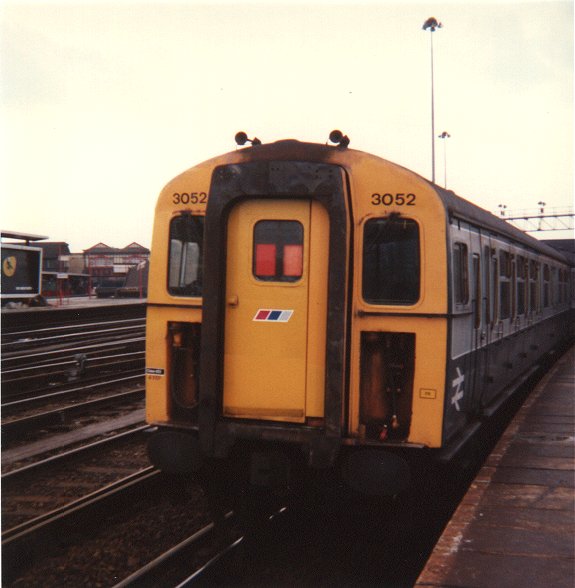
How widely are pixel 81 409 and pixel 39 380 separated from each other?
3.11 metres

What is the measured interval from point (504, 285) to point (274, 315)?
13.1ft

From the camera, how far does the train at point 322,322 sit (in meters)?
5.17

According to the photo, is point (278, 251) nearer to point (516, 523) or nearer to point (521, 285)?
Answer: point (516, 523)

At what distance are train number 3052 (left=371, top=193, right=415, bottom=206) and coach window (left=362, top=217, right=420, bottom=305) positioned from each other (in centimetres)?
12

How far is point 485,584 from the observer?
4.08 m

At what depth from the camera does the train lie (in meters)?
5.17

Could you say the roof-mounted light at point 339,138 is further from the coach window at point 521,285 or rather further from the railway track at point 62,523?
the coach window at point 521,285

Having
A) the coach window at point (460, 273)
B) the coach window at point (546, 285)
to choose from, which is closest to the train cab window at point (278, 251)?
the coach window at point (460, 273)

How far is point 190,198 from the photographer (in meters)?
5.75

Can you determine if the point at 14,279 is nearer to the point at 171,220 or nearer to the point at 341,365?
the point at 171,220

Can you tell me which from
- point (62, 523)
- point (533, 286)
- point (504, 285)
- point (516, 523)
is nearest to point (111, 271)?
point (533, 286)

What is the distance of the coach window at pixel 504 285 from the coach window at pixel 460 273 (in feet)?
6.54

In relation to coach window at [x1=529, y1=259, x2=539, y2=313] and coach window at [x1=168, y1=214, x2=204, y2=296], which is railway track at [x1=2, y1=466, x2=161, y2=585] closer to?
coach window at [x1=168, y1=214, x2=204, y2=296]

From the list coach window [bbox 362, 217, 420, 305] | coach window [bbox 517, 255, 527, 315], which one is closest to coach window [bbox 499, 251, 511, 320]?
coach window [bbox 517, 255, 527, 315]
